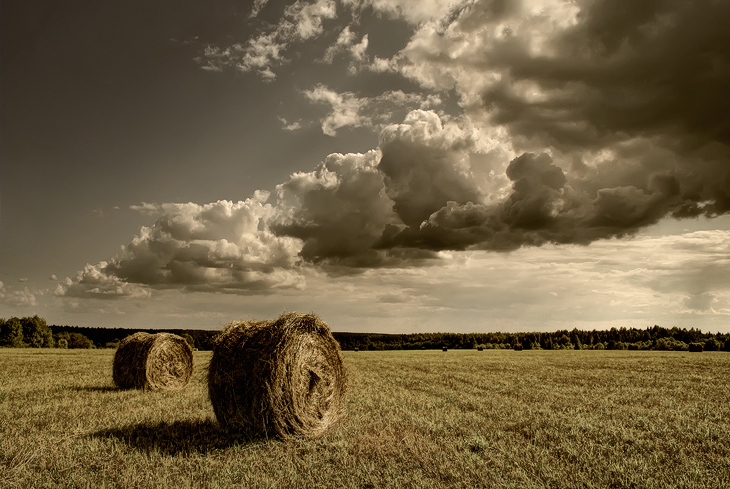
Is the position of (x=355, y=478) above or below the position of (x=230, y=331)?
below

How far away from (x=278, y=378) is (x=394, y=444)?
248 centimetres

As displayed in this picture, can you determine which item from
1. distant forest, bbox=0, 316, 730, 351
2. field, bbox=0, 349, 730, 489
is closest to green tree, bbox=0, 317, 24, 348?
distant forest, bbox=0, 316, 730, 351

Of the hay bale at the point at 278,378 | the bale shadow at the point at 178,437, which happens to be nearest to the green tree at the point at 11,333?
the bale shadow at the point at 178,437

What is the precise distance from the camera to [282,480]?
631 centimetres

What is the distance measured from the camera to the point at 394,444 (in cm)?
796

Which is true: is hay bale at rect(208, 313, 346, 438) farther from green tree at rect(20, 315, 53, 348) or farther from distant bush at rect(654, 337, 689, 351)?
green tree at rect(20, 315, 53, 348)

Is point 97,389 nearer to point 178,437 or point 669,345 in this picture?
point 178,437

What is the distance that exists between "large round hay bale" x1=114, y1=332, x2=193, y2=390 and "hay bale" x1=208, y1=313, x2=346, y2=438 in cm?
730

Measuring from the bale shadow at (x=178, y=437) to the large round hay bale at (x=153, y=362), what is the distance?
263 inches

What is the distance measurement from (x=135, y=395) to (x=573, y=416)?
12.1 metres

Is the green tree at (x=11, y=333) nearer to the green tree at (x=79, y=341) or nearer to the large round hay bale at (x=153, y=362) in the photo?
the green tree at (x=79, y=341)

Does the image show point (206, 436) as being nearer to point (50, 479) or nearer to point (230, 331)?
point (230, 331)

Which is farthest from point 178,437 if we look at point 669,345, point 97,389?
point 669,345

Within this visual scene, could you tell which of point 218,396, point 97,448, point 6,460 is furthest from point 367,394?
point 6,460
